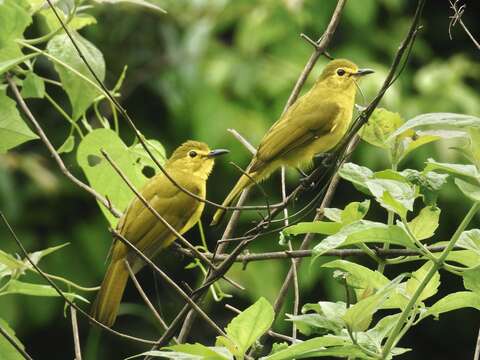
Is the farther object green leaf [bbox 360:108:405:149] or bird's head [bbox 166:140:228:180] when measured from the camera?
bird's head [bbox 166:140:228:180]

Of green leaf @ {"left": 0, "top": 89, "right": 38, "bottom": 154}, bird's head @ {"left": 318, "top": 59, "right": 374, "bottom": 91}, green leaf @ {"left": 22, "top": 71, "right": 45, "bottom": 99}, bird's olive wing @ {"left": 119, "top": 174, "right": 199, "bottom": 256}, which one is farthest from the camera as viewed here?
bird's head @ {"left": 318, "top": 59, "right": 374, "bottom": 91}

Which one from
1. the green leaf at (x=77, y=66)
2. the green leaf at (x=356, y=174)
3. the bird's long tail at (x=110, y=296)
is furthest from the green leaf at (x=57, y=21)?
the green leaf at (x=356, y=174)

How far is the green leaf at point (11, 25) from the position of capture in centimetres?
216

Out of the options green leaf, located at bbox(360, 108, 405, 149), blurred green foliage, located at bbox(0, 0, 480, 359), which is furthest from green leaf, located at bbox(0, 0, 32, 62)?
blurred green foliage, located at bbox(0, 0, 480, 359)

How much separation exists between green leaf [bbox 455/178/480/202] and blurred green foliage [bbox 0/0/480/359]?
4.51 metres

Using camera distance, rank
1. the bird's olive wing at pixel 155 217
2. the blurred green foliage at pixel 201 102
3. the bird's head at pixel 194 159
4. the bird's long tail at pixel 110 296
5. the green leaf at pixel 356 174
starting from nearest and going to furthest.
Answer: the green leaf at pixel 356 174, the bird's long tail at pixel 110 296, the bird's olive wing at pixel 155 217, the bird's head at pixel 194 159, the blurred green foliage at pixel 201 102

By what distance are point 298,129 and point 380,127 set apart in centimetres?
180

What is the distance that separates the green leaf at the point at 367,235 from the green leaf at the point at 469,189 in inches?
4.1

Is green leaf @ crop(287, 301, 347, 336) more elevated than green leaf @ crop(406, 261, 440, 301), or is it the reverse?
green leaf @ crop(406, 261, 440, 301)

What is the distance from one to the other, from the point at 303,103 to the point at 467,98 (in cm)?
308

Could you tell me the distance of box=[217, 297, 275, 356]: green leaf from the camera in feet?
4.64

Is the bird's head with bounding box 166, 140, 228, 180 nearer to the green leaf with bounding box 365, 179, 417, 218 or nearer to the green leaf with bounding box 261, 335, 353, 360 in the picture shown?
the green leaf with bounding box 365, 179, 417, 218

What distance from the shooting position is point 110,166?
2.41 meters

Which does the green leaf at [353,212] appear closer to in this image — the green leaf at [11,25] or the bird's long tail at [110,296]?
the green leaf at [11,25]
